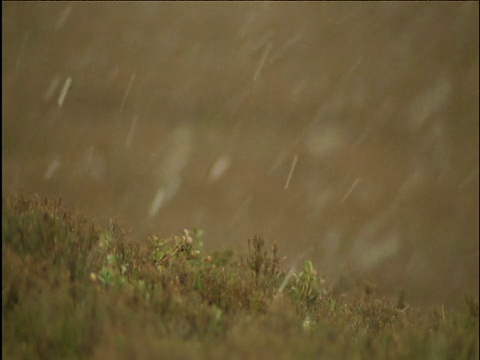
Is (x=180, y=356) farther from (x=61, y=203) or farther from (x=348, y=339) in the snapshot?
(x=61, y=203)

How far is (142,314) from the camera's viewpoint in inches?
104

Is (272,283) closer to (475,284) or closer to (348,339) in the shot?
(348,339)

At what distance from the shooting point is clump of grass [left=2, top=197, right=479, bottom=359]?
2.41 m

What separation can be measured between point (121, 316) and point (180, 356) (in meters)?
0.45

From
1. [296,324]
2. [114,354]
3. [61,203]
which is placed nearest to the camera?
[114,354]

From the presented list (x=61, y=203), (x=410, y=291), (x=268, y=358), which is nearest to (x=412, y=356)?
(x=268, y=358)

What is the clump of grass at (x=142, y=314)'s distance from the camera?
7.91 ft

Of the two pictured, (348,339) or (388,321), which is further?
(388,321)

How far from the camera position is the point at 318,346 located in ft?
8.38

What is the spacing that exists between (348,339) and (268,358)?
0.73 meters

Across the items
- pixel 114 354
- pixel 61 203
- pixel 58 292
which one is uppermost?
pixel 61 203

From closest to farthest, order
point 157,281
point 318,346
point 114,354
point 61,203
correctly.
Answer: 1. point 114,354
2. point 318,346
3. point 157,281
4. point 61,203

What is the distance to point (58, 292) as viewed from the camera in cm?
274

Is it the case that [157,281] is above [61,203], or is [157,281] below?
below
